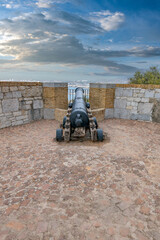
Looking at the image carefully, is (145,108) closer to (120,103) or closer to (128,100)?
(128,100)

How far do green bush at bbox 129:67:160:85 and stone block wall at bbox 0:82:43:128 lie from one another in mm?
14239

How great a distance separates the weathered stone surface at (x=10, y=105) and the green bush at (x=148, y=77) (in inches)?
609

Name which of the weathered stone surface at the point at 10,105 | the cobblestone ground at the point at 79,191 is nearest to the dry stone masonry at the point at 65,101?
the weathered stone surface at the point at 10,105

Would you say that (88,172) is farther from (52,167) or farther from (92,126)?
(92,126)

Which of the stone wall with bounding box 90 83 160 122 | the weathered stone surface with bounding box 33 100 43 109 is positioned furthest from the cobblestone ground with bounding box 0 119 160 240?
the stone wall with bounding box 90 83 160 122

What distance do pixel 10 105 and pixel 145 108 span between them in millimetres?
6903

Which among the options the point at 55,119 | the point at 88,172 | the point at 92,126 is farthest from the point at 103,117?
the point at 88,172

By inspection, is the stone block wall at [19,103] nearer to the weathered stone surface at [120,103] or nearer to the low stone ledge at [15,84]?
the low stone ledge at [15,84]

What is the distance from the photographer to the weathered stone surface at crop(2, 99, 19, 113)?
6812 mm

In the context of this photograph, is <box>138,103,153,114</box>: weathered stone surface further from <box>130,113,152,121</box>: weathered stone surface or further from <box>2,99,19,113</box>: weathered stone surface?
<box>2,99,19,113</box>: weathered stone surface

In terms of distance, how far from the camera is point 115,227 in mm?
2186

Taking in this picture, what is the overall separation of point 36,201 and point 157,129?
6.32m

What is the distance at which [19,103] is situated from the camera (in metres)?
7.41

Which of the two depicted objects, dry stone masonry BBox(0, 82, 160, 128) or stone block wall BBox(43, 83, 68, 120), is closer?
dry stone masonry BBox(0, 82, 160, 128)
